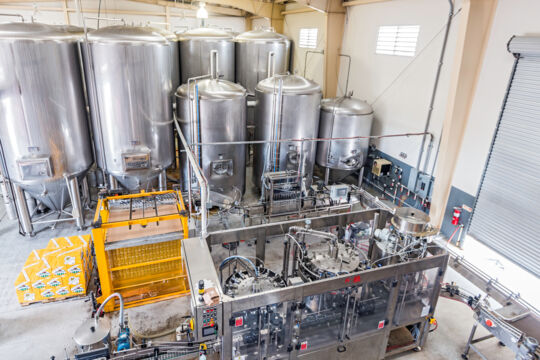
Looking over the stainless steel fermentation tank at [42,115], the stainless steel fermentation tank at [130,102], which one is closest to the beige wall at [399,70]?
the stainless steel fermentation tank at [130,102]

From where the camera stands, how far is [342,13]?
29.0ft

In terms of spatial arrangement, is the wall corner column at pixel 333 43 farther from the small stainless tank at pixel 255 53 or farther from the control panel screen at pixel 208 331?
the control panel screen at pixel 208 331

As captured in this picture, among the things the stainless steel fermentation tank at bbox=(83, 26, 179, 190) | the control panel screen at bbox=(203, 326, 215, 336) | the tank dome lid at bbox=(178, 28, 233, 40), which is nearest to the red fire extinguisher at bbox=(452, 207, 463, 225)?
the control panel screen at bbox=(203, 326, 215, 336)

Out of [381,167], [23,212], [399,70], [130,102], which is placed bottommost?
[23,212]

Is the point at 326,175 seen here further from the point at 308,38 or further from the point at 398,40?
the point at 308,38

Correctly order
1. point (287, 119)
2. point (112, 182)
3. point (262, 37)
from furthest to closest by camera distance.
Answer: point (262, 37)
point (287, 119)
point (112, 182)

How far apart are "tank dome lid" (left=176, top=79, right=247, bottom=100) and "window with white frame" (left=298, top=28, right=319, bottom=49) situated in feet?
16.6

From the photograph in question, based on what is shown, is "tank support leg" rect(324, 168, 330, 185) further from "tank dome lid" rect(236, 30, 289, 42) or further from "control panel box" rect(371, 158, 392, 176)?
"tank dome lid" rect(236, 30, 289, 42)

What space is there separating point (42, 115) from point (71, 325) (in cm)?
330

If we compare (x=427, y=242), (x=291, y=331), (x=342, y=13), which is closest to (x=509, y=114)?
(x=427, y=242)

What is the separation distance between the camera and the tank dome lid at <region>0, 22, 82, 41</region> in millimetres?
4949

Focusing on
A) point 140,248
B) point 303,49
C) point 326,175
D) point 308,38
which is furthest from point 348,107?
point 140,248

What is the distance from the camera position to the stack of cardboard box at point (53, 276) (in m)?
4.61

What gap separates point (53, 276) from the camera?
4684mm
